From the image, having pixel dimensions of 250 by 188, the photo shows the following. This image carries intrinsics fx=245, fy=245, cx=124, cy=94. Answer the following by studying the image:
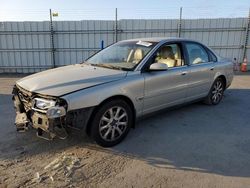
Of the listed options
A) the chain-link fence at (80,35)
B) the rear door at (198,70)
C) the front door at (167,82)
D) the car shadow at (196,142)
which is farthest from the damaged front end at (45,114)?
the chain-link fence at (80,35)

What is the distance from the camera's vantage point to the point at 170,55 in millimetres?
4637

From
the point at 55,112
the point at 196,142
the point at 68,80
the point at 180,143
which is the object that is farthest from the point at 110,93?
the point at 196,142

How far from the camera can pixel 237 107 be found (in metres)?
5.73

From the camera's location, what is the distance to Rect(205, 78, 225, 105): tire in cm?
568

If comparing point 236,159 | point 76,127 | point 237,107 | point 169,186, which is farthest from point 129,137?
point 237,107

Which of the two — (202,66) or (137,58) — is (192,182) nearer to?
(137,58)

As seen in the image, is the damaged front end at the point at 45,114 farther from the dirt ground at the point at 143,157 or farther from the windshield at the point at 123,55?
the windshield at the point at 123,55

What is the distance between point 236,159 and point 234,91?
4.45 m

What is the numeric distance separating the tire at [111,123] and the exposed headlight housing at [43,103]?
2.02 feet

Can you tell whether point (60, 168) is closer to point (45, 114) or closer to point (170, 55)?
point (45, 114)

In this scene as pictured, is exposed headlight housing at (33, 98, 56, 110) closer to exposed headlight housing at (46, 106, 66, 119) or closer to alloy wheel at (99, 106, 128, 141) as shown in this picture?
exposed headlight housing at (46, 106, 66, 119)

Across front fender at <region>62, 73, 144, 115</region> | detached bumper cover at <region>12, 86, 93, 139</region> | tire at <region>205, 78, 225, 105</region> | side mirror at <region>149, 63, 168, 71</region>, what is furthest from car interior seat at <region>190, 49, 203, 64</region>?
detached bumper cover at <region>12, 86, 93, 139</region>

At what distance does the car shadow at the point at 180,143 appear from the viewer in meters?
3.29

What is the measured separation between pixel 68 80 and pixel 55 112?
24.6 inches
